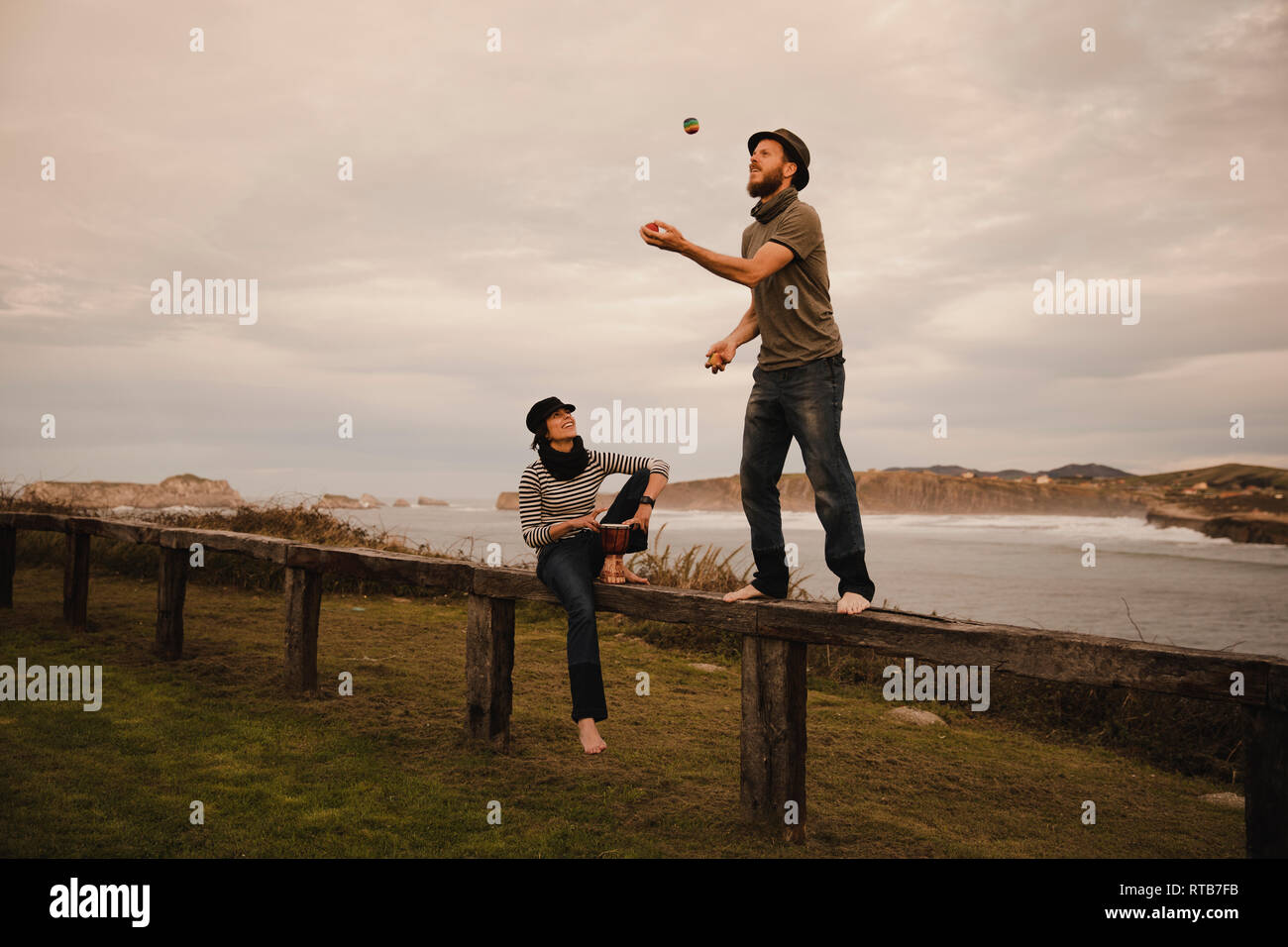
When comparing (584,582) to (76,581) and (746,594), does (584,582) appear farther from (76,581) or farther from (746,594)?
(76,581)

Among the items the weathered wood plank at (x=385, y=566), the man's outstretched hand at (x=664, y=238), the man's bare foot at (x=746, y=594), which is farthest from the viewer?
the weathered wood plank at (x=385, y=566)

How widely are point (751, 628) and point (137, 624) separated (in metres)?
8.10

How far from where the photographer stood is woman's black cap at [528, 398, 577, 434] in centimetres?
490

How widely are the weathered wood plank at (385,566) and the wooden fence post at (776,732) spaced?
2.15m

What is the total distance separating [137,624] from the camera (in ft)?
30.4

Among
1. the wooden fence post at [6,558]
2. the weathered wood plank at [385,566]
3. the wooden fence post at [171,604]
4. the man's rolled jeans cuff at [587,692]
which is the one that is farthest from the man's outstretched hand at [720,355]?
the wooden fence post at [6,558]

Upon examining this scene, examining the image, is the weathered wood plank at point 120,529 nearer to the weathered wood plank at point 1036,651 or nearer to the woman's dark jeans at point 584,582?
the woman's dark jeans at point 584,582

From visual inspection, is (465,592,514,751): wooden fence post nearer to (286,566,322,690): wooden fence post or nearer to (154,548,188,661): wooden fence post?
(286,566,322,690): wooden fence post

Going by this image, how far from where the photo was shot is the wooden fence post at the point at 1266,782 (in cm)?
279

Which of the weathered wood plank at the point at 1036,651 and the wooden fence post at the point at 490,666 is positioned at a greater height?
the weathered wood plank at the point at 1036,651

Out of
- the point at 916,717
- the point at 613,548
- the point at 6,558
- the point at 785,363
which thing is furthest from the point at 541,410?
the point at 6,558

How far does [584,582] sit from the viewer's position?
4633 millimetres
